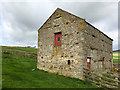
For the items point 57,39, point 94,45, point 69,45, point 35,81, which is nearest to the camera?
point 35,81

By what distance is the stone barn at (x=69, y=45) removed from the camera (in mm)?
9438

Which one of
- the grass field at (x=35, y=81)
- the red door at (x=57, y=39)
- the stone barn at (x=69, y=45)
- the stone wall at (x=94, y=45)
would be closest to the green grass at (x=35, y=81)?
the grass field at (x=35, y=81)

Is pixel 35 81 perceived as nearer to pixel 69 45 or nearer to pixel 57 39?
pixel 69 45

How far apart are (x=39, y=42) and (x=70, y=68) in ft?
23.6

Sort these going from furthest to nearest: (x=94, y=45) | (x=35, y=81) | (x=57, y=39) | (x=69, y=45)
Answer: (x=57, y=39), (x=94, y=45), (x=69, y=45), (x=35, y=81)

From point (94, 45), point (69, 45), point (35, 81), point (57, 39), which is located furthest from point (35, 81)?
point (94, 45)

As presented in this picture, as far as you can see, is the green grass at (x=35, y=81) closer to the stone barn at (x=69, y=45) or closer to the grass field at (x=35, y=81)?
the grass field at (x=35, y=81)

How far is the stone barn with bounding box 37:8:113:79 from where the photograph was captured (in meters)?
9.44

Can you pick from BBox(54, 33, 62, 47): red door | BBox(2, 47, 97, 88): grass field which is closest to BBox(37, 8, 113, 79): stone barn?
BBox(54, 33, 62, 47): red door

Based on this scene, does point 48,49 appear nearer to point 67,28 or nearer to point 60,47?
point 60,47

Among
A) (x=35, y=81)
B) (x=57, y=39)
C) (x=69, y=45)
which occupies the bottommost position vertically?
(x=35, y=81)

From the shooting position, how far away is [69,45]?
33.9 ft

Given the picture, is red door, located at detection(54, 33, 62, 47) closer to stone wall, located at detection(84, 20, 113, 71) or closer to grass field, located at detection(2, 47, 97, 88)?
stone wall, located at detection(84, 20, 113, 71)

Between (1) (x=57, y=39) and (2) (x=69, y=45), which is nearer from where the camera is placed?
(2) (x=69, y=45)
